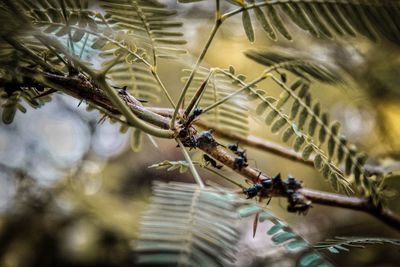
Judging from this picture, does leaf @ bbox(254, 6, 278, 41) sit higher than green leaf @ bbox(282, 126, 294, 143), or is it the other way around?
leaf @ bbox(254, 6, 278, 41)

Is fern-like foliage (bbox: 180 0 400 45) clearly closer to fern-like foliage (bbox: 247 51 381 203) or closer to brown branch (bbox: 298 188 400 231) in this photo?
fern-like foliage (bbox: 247 51 381 203)

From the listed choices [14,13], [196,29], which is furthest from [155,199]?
[196,29]

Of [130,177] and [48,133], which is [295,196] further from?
[48,133]

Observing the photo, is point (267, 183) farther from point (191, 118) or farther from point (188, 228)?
point (188, 228)

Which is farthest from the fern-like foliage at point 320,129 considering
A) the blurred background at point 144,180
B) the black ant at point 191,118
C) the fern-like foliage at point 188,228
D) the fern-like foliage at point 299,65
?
the blurred background at point 144,180

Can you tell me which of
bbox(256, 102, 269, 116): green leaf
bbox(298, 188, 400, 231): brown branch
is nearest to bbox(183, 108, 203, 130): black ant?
bbox(256, 102, 269, 116): green leaf

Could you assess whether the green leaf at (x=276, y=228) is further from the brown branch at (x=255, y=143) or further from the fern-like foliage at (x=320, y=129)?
the brown branch at (x=255, y=143)
